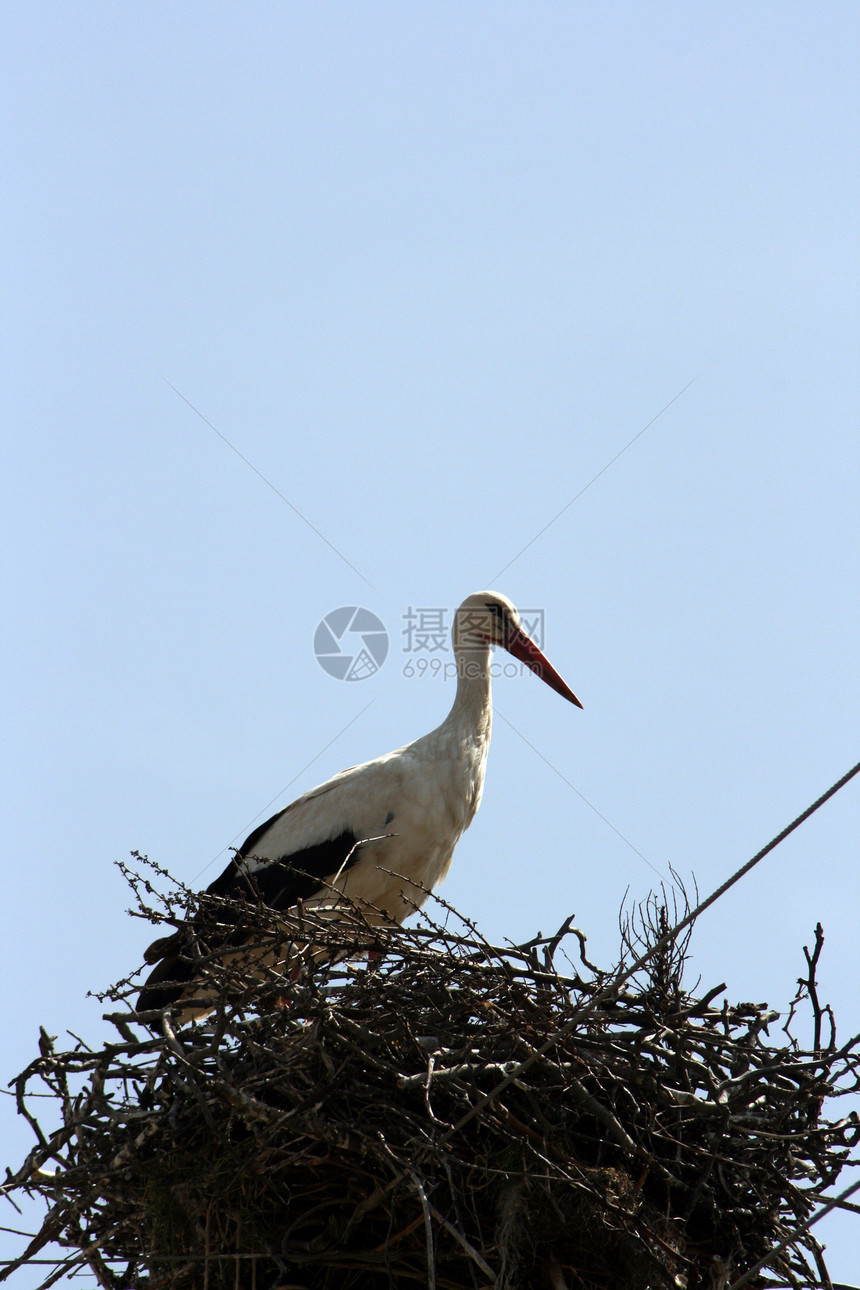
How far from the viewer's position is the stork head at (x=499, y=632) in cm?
580

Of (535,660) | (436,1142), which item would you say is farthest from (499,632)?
(436,1142)

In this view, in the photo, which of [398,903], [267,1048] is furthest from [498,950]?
[398,903]

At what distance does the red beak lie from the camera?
5871 millimetres

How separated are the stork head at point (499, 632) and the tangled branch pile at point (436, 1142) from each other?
7.84 ft

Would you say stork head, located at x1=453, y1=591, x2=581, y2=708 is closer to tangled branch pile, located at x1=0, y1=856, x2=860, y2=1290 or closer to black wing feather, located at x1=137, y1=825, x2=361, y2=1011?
black wing feather, located at x1=137, y1=825, x2=361, y2=1011

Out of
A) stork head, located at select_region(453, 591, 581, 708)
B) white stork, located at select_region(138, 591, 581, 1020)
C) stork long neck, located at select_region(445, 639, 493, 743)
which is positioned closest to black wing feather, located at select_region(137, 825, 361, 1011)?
white stork, located at select_region(138, 591, 581, 1020)

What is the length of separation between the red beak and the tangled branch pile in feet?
7.99

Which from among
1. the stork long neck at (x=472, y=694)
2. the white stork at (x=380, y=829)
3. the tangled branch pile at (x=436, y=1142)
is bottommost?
the tangled branch pile at (x=436, y=1142)

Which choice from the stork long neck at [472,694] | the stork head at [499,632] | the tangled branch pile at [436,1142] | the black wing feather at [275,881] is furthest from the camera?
the stork head at [499,632]

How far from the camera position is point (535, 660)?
5.89 meters

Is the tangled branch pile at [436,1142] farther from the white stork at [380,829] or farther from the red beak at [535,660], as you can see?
the red beak at [535,660]

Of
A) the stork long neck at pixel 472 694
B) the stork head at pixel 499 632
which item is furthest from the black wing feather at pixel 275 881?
the stork head at pixel 499 632

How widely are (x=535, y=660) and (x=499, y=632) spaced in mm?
206

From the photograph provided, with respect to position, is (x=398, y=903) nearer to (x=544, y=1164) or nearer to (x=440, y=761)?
(x=440, y=761)
